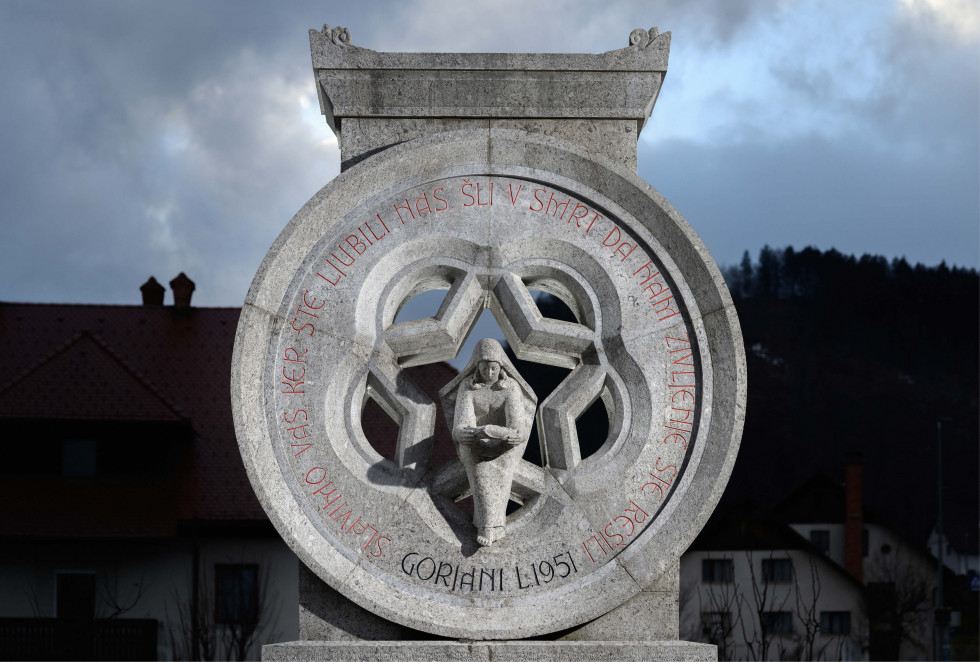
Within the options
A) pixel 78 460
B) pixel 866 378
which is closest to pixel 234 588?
pixel 78 460

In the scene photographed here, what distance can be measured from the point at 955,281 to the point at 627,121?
80623 mm

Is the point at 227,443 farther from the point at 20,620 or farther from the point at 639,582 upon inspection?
the point at 639,582

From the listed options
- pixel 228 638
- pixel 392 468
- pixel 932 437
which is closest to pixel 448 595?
pixel 392 468

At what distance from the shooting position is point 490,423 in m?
9.60

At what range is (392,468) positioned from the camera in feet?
32.1

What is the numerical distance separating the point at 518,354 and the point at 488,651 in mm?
2193

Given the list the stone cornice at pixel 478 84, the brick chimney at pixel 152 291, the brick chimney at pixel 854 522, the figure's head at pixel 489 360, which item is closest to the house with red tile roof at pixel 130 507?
the brick chimney at pixel 152 291

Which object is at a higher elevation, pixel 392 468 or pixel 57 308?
pixel 57 308

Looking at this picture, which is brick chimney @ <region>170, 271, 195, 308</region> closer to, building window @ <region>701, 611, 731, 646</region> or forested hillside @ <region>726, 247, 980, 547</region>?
building window @ <region>701, 611, 731, 646</region>

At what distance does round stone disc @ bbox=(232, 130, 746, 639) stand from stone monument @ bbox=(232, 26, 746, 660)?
0.02 meters

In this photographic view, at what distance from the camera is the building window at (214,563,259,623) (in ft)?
103

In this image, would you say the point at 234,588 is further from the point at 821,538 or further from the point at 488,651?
the point at 821,538

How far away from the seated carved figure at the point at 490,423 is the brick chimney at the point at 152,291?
30157mm

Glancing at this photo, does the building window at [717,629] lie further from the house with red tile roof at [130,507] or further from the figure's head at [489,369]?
the house with red tile roof at [130,507]
